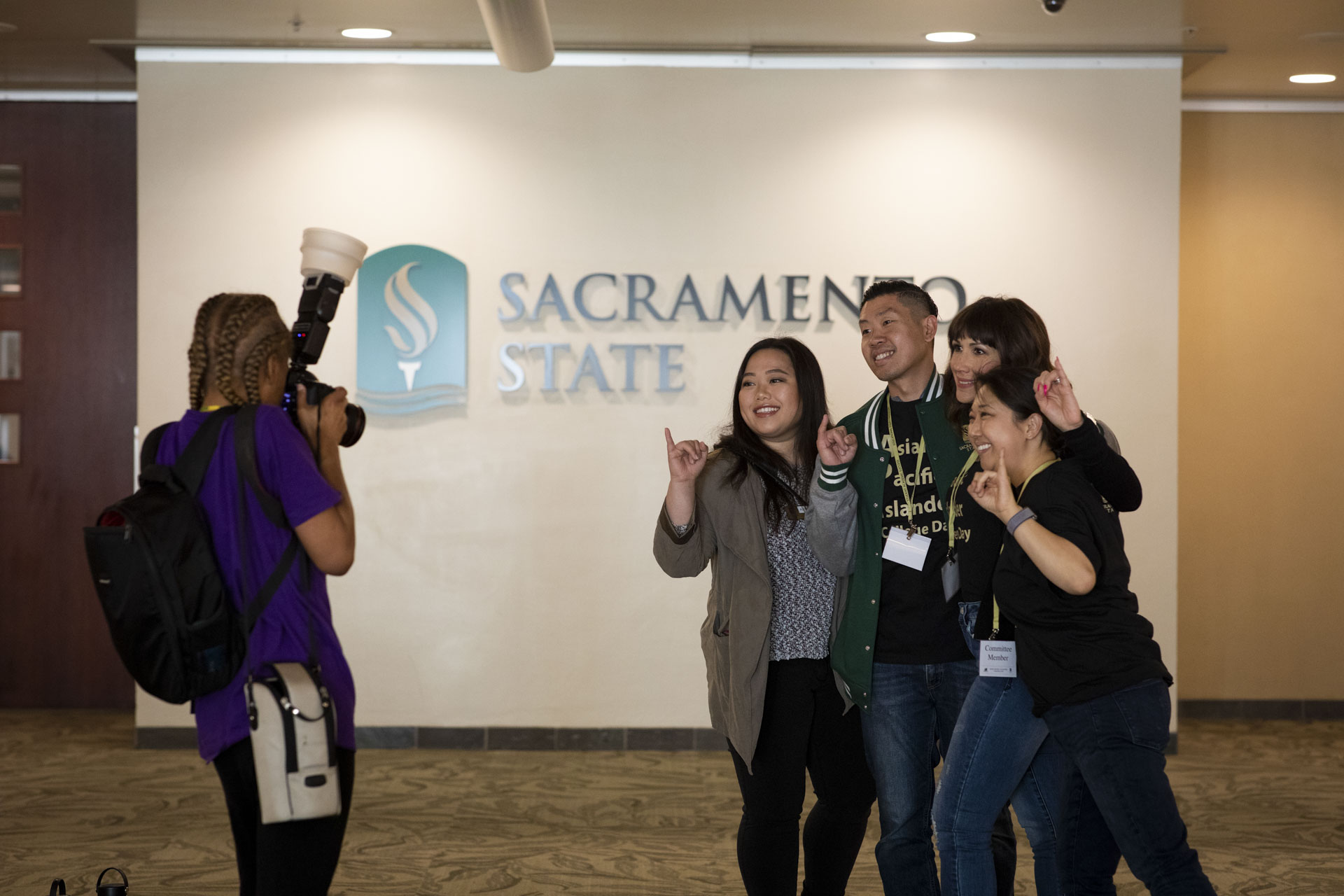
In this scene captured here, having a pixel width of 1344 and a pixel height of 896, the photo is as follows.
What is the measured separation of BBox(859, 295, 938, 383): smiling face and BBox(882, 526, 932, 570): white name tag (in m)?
Result: 0.43

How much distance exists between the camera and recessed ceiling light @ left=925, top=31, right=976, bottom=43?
548 cm

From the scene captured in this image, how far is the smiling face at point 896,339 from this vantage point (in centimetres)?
304

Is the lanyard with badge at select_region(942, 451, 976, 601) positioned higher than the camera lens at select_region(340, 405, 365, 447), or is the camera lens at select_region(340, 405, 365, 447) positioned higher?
the camera lens at select_region(340, 405, 365, 447)

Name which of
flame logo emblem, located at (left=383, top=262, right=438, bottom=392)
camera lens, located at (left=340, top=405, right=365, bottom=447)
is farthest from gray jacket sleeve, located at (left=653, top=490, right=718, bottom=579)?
flame logo emblem, located at (left=383, top=262, right=438, bottom=392)

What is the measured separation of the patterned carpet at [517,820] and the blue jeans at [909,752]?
3.76ft

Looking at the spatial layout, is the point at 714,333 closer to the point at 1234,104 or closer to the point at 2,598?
the point at 1234,104

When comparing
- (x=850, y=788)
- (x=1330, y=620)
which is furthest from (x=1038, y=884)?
(x=1330, y=620)

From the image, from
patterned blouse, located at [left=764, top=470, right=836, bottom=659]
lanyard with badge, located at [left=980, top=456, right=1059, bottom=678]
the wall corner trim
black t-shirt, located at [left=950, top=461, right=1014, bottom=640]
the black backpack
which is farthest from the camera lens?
the wall corner trim

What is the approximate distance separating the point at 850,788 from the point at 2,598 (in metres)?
5.76

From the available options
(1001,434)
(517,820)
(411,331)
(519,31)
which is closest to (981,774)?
(1001,434)

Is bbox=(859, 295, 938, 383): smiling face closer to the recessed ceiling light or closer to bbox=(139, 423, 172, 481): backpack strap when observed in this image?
bbox=(139, 423, 172, 481): backpack strap

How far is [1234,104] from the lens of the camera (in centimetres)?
665

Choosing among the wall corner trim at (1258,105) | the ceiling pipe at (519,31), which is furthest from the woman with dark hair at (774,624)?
the wall corner trim at (1258,105)

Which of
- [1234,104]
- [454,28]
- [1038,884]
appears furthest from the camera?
[1234,104]
